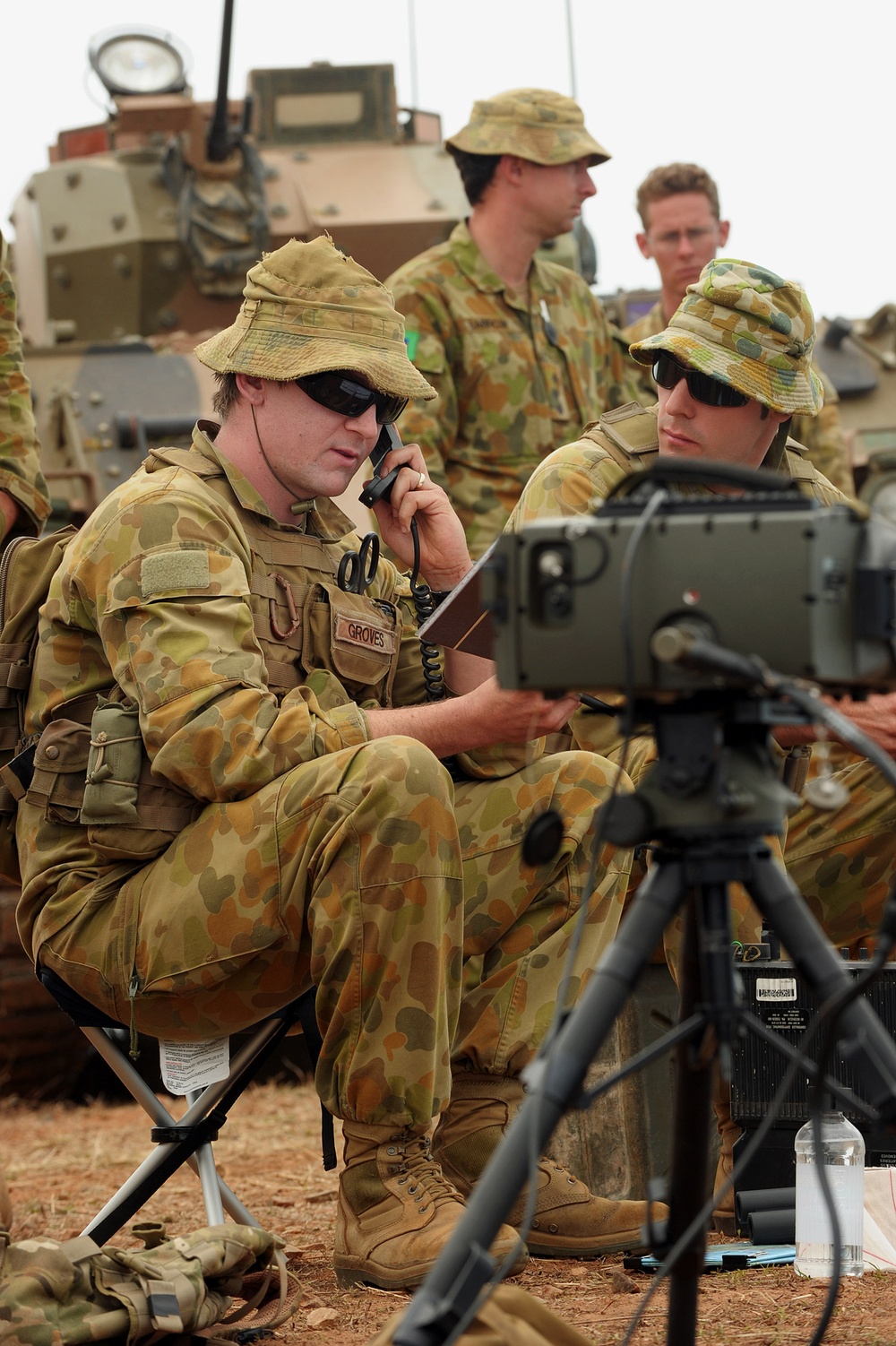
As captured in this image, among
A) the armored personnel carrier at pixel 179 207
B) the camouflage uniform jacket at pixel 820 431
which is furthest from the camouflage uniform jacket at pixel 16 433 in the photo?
the armored personnel carrier at pixel 179 207

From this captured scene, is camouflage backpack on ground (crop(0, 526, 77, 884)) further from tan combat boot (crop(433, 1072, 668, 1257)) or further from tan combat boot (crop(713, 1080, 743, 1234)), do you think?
tan combat boot (crop(713, 1080, 743, 1234))

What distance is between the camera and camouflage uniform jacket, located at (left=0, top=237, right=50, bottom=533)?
17.3 feet

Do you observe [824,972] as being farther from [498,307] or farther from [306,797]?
[498,307]

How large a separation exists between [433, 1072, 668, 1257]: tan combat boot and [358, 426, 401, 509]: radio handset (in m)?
1.30

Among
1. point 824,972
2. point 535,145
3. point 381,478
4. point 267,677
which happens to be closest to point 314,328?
point 381,478

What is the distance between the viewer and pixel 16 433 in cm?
536

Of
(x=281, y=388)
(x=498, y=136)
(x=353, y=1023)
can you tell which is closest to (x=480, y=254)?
(x=498, y=136)

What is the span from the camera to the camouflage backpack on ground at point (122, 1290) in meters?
2.99

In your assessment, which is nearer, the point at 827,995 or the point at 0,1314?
the point at 827,995

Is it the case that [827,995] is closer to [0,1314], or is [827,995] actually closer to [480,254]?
[0,1314]

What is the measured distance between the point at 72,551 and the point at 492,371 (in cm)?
308

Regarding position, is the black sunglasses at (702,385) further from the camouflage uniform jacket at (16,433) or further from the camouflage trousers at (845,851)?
the camouflage uniform jacket at (16,433)

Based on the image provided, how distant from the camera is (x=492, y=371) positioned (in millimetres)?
6668

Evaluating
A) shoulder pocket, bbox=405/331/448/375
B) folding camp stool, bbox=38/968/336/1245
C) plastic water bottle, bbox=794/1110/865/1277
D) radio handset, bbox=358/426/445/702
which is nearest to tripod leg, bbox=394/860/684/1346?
plastic water bottle, bbox=794/1110/865/1277
